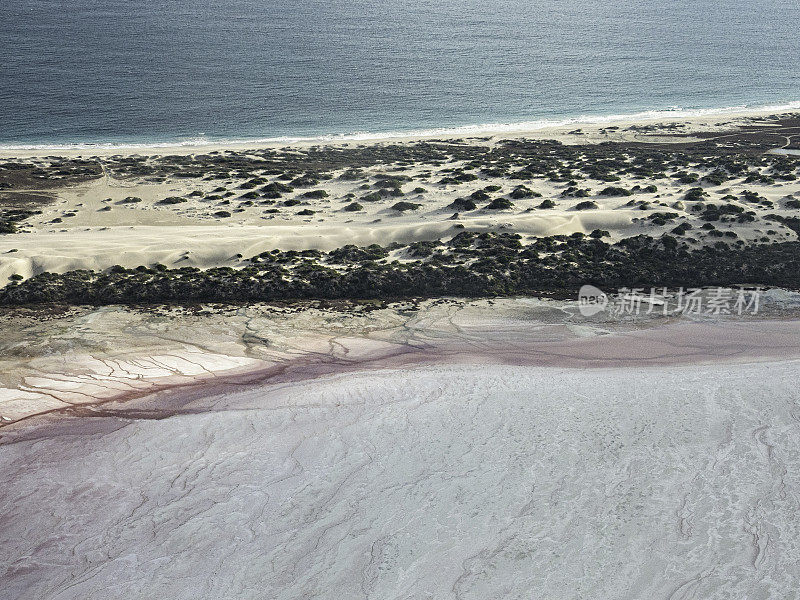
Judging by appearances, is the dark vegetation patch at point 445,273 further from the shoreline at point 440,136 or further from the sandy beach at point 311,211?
the shoreline at point 440,136

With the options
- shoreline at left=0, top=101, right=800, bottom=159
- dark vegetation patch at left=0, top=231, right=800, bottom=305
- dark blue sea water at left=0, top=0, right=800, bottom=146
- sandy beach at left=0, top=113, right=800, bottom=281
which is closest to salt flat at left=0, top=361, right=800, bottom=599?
dark vegetation patch at left=0, top=231, right=800, bottom=305

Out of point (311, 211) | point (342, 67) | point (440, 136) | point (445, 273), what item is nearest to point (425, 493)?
point (445, 273)

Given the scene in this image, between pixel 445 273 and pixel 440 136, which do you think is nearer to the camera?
pixel 445 273

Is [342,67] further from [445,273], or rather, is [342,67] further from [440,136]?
[445,273]

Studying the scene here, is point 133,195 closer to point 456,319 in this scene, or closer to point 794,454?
point 456,319

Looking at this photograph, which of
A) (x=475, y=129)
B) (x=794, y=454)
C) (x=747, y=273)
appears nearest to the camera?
(x=794, y=454)

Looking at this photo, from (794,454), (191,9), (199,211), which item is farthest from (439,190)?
(191,9)

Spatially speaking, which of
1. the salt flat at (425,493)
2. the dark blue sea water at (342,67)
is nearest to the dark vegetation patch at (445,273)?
the salt flat at (425,493)
